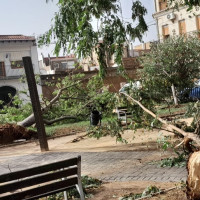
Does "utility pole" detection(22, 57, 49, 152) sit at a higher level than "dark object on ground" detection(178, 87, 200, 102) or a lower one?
higher

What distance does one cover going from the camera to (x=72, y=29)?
296 inches

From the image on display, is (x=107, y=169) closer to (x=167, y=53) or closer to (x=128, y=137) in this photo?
(x=128, y=137)

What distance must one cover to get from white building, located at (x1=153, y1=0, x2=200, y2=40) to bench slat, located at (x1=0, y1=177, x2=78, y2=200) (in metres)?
30.8

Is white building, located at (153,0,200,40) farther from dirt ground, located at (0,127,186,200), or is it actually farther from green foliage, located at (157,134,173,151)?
green foliage, located at (157,134,173,151)

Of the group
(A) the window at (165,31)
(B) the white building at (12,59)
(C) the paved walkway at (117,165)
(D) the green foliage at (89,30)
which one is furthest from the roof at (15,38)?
(D) the green foliage at (89,30)

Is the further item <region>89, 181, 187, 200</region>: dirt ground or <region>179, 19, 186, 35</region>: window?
<region>179, 19, 186, 35</region>: window

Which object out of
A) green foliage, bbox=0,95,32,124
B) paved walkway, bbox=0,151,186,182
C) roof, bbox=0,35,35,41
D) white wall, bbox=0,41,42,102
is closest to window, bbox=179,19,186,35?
white wall, bbox=0,41,42,102

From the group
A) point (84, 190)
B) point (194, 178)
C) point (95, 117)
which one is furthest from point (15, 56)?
point (194, 178)

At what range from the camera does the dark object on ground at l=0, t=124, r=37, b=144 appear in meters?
15.9

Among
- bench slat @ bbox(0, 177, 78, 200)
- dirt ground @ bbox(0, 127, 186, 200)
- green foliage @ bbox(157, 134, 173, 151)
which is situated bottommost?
dirt ground @ bbox(0, 127, 186, 200)

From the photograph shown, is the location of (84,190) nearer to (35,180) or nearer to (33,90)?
(35,180)

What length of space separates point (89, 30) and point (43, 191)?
3.72 meters

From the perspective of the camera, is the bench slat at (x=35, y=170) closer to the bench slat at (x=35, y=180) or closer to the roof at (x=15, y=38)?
the bench slat at (x=35, y=180)

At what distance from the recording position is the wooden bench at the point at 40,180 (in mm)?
4422
